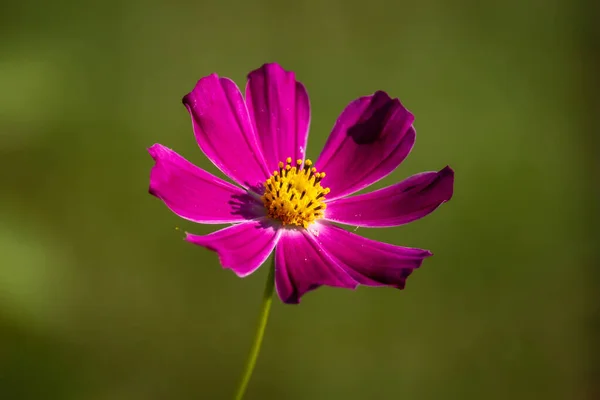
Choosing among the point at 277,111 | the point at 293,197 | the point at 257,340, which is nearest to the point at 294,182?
the point at 293,197

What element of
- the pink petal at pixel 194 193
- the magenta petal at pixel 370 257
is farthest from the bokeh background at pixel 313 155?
the magenta petal at pixel 370 257

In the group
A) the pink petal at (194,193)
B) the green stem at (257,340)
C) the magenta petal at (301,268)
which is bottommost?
the green stem at (257,340)

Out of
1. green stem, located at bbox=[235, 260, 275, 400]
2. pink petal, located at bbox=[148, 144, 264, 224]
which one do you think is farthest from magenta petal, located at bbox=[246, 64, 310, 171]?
green stem, located at bbox=[235, 260, 275, 400]

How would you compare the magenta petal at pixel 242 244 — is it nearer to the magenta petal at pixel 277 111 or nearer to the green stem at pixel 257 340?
the green stem at pixel 257 340

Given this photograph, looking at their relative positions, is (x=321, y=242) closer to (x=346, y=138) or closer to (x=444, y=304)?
(x=346, y=138)

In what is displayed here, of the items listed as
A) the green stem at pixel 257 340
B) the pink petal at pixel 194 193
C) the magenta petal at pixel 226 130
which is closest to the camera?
the green stem at pixel 257 340

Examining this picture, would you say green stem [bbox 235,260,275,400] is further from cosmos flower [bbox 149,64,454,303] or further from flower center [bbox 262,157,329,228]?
flower center [bbox 262,157,329,228]

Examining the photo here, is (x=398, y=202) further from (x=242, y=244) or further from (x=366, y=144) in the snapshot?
(x=242, y=244)
